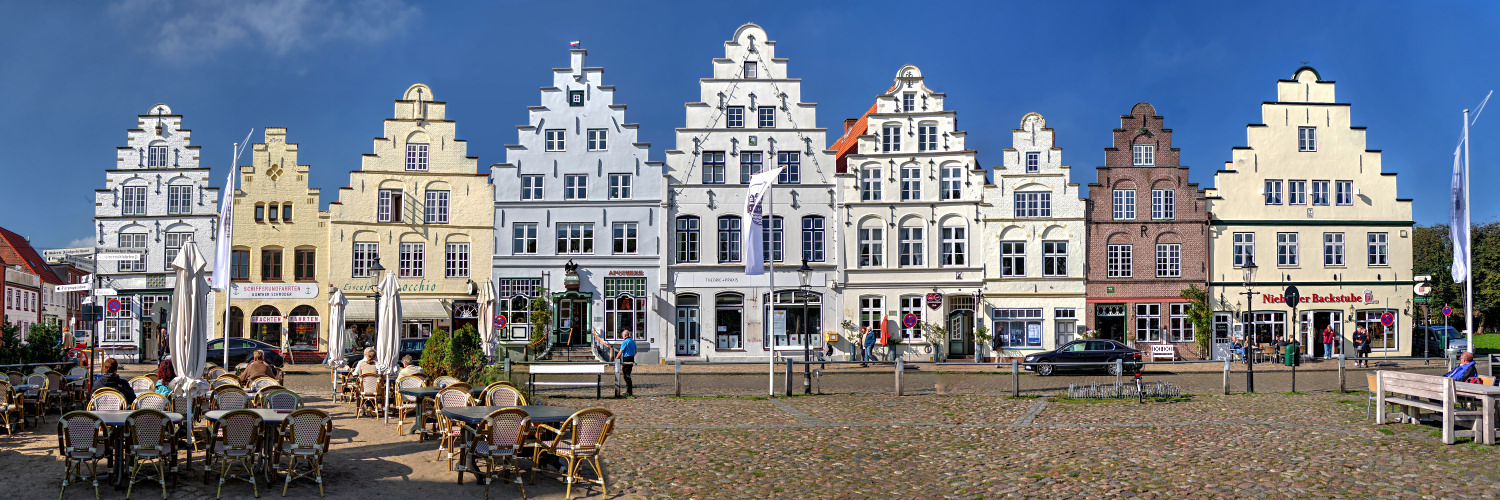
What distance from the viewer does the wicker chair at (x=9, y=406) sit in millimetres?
14806

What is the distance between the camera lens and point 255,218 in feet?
133

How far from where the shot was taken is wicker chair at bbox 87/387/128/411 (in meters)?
12.4

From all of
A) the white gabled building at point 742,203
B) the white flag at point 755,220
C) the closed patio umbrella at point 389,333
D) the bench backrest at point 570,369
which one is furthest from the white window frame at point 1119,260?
the closed patio umbrella at point 389,333

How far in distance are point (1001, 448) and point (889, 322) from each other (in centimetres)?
2495

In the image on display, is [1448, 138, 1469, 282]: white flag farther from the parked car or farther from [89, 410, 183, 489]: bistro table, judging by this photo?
[89, 410, 183, 489]: bistro table

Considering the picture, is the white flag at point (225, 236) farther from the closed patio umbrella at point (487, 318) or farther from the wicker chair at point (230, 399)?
the wicker chair at point (230, 399)

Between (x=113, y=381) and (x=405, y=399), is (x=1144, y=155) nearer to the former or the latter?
(x=405, y=399)

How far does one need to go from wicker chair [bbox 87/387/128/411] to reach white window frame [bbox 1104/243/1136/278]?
35.0 metres

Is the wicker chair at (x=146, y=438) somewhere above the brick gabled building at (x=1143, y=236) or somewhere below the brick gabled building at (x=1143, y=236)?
below

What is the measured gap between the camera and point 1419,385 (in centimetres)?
1497

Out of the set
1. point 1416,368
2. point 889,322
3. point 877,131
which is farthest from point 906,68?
point 1416,368

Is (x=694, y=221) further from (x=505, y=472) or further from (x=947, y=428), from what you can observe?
(x=505, y=472)

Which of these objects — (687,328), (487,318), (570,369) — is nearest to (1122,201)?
(687,328)

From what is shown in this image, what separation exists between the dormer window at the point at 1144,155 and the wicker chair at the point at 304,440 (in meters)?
35.3
